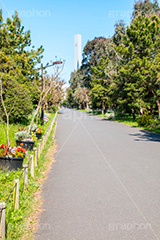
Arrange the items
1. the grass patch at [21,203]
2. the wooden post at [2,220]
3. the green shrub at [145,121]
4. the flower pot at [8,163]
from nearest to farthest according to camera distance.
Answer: the wooden post at [2,220], the grass patch at [21,203], the flower pot at [8,163], the green shrub at [145,121]

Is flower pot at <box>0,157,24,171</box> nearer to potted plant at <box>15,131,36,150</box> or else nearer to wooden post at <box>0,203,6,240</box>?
potted plant at <box>15,131,36,150</box>

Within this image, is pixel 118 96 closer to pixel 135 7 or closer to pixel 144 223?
pixel 135 7

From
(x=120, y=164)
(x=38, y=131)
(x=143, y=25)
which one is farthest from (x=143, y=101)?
(x=120, y=164)

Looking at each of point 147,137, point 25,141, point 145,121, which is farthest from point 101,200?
point 145,121

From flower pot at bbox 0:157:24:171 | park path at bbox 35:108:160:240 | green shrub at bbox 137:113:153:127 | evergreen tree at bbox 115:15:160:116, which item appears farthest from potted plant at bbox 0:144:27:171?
evergreen tree at bbox 115:15:160:116

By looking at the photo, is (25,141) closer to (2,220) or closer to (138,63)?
(2,220)

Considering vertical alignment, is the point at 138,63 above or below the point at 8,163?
above

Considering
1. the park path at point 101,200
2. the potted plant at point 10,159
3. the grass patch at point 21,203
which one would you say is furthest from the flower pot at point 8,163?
the park path at point 101,200

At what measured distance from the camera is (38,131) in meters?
13.7

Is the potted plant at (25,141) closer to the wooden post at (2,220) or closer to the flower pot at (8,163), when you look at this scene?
the flower pot at (8,163)

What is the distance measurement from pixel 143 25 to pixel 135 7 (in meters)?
22.8

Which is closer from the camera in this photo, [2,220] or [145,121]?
[2,220]

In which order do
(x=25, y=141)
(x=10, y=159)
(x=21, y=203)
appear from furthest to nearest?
(x=25, y=141) → (x=10, y=159) → (x=21, y=203)

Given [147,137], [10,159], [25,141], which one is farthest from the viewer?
[147,137]
